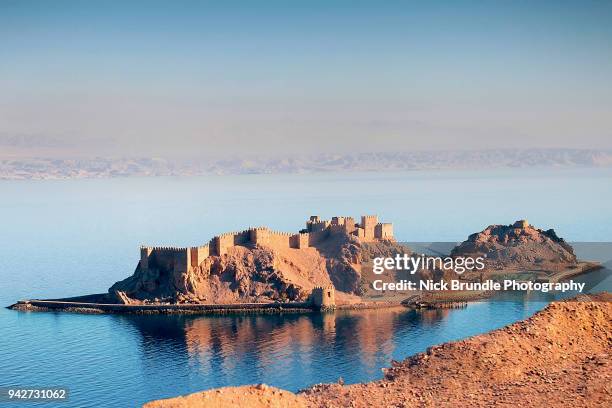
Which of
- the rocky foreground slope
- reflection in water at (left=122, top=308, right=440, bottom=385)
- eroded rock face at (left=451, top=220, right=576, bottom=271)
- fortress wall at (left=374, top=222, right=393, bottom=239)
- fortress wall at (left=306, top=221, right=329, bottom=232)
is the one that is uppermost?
fortress wall at (left=306, top=221, right=329, bottom=232)

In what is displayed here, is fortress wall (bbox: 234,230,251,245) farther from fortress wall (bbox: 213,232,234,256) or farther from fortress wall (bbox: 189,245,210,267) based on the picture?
fortress wall (bbox: 189,245,210,267)

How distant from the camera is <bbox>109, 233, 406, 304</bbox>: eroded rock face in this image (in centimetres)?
8069

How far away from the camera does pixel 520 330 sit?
115ft

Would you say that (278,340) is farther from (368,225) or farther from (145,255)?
(368,225)

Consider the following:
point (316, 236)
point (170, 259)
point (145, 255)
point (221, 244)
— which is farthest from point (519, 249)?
point (145, 255)

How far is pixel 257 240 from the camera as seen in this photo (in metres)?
83.9

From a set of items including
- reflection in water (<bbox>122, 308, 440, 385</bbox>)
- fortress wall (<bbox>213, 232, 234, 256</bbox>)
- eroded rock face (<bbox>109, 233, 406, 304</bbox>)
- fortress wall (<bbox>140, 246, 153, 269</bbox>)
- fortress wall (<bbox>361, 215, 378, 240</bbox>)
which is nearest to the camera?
reflection in water (<bbox>122, 308, 440, 385</bbox>)

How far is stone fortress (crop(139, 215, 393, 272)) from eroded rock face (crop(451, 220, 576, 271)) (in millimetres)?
13199

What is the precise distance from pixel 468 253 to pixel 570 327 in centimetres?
6412

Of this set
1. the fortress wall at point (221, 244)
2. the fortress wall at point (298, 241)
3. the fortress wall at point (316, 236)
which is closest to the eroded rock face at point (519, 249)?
the fortress wall at point (316, 236)

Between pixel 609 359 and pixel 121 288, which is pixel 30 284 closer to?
pixel 121 288

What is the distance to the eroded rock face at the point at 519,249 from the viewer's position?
3804 inches

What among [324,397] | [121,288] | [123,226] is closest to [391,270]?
[121,288]

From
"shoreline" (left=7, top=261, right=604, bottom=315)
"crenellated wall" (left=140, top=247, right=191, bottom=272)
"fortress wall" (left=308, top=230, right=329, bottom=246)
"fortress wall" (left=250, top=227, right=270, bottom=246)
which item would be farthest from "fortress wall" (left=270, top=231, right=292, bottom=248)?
"crenellated wall" (left=140, top=247, right=191, bottom=272)
